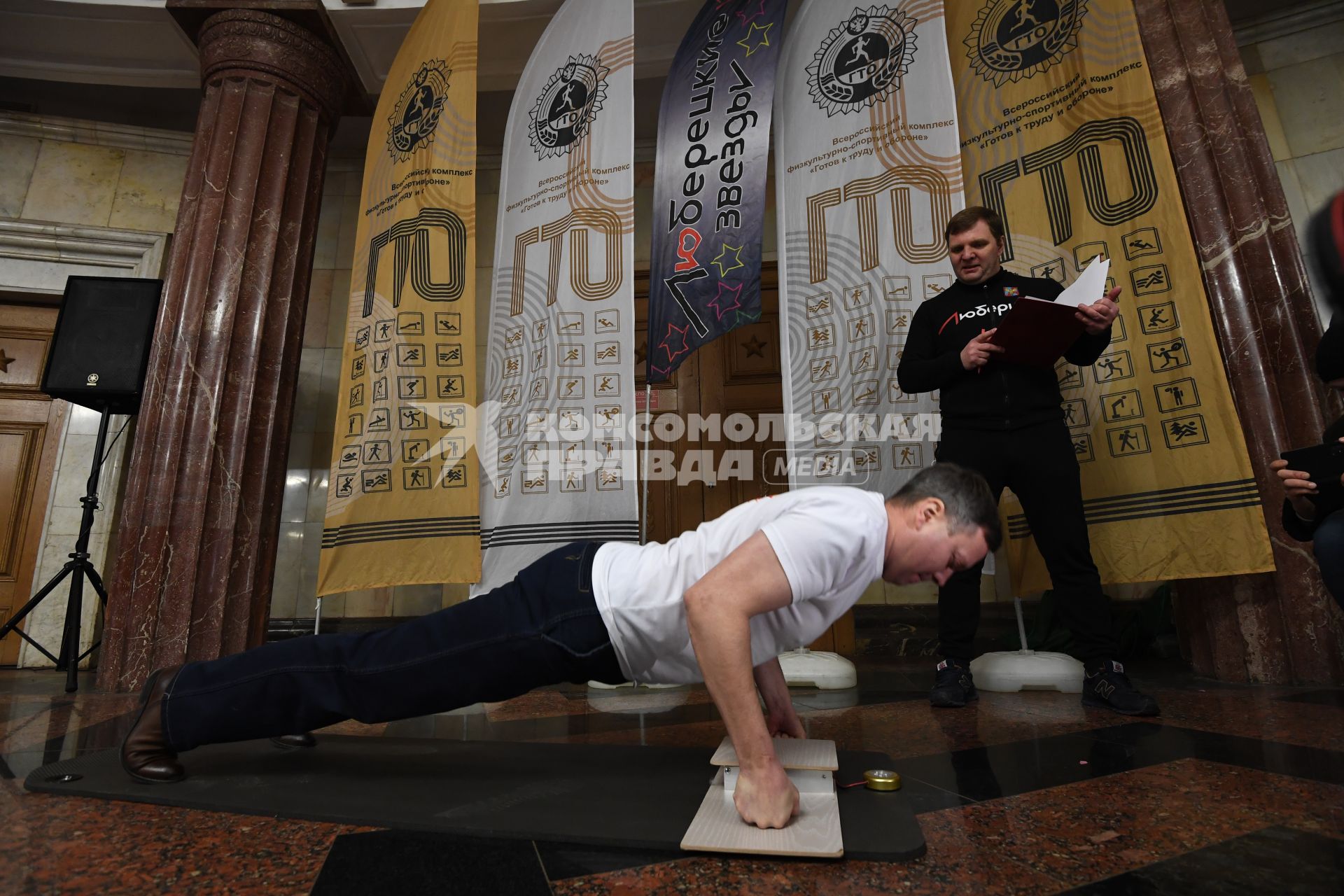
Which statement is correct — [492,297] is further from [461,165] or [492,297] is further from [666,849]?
[666,849]

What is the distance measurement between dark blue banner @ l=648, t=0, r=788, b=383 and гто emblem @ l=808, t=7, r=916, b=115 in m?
0.30

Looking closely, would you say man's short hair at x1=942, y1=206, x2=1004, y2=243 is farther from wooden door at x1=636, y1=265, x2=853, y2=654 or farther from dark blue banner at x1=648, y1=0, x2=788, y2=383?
wooden door at x1=636, y1=265, x2=853, y2=654

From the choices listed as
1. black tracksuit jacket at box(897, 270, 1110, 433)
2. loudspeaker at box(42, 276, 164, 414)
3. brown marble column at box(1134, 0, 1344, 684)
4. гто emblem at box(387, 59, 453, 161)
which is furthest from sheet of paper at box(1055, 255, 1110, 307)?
loudspeaker at box(42, 276, 164, 414)

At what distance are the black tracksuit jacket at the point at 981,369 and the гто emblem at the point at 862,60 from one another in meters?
1.19

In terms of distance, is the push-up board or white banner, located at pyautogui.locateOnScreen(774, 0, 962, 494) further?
white banner, located at pyautogui.locateOnScreen(774, 0, 962, 494)

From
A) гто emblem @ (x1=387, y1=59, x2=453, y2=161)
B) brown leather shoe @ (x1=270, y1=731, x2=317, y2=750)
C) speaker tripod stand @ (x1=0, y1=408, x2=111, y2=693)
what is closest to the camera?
brown leather shoe @ (x1=270, y1=731, x2=317, y2=750)

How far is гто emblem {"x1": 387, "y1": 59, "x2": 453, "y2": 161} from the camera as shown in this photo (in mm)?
3338

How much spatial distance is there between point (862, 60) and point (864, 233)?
84cm

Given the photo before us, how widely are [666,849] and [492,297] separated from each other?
2.74 metres

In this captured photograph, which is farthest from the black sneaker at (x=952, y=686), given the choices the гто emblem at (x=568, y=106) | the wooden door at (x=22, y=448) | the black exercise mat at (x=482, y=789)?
the wooden door at (x=22, y=448)

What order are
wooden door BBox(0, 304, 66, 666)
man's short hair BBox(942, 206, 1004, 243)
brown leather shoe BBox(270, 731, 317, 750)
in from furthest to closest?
wooden door BBox(0, 304, 66, 666), man's short hair BBox(942, 206, 1004, 243), brown leather shoe BBox(270, 731, 317, 750)

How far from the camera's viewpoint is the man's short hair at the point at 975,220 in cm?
219

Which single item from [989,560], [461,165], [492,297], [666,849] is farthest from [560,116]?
[666,849]

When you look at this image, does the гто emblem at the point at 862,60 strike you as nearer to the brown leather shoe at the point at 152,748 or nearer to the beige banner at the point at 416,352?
the beige banner at the point at 416,352
